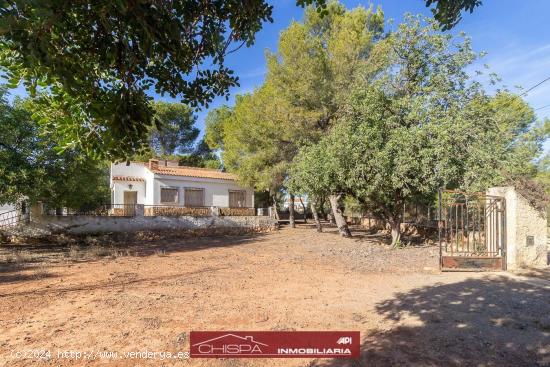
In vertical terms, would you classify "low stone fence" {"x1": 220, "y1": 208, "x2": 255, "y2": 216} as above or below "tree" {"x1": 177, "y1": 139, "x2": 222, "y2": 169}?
below

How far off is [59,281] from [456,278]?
31.9ft

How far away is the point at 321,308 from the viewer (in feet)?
19.1

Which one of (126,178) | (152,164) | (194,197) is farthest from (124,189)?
(194,197)

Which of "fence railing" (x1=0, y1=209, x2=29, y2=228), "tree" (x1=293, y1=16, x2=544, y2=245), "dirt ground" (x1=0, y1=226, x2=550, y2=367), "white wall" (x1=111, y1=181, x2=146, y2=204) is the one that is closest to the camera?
"dirt ground" (x1=0, y1=226, x2=550, y2=367)

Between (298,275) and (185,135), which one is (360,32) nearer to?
(298,275)

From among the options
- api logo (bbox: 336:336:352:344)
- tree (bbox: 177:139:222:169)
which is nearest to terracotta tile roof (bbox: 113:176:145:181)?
tree (bbox: 177:139:222:169)

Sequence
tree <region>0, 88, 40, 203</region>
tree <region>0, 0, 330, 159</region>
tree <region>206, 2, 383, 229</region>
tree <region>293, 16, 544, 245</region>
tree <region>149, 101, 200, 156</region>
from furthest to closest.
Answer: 1. tree <region>149, 101, 200, 156</region>
2. tree <region>206, 2, 383, 229</region>
3. tree <region>0, 88, 40, 203</region>
4. tree <region>293, 16, 544, 245</region>
5. tree <region>0, 0, 330, 159</region>

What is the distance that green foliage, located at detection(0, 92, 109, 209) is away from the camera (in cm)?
1324

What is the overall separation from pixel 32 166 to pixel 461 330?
16.2 meters

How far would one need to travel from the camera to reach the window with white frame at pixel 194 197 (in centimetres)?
2511

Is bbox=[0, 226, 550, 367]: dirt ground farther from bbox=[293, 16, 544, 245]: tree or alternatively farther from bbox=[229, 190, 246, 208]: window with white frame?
bbox=[229, 190, 246, 208]: window with white frame

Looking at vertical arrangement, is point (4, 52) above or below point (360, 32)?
below

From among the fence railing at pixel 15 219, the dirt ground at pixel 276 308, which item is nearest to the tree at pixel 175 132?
the fence railing at pixel 15 219

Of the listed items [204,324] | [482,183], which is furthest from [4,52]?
[482,183]
